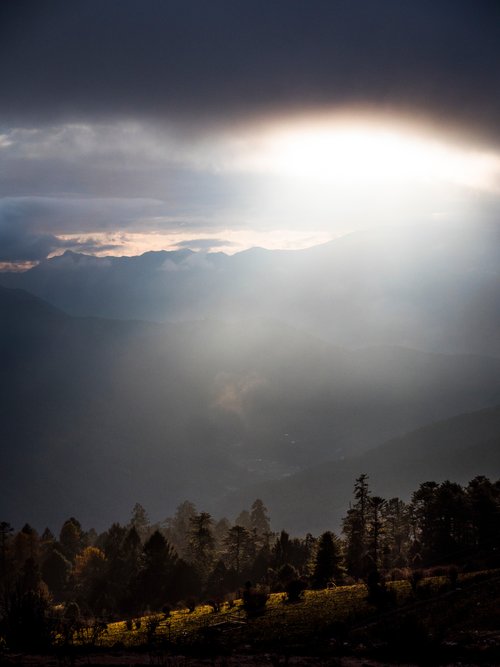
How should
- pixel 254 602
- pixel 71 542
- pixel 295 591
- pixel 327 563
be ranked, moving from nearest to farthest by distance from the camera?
1. pixel 254 602
2. pixel 295 591
3. pixel 327 563
4. pixel 71 542

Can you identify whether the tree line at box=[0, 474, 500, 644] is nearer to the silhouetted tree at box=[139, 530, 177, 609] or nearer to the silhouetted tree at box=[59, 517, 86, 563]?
the silhouetted tree at box=[139, 530, 177, 609]

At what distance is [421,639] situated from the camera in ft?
103

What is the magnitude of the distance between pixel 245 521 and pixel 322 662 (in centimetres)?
11342

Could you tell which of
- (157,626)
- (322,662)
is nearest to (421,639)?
(322,662)

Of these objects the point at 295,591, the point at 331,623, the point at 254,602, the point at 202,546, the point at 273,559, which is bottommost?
the point at 331,623

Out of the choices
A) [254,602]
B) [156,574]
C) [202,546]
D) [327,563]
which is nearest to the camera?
[254,602]

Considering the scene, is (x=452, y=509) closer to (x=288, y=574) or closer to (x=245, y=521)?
(x=288, y=574)

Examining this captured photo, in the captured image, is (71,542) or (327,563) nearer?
(327,563)

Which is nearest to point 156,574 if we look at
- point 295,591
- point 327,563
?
point 327,563

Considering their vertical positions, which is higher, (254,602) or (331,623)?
(254,602)

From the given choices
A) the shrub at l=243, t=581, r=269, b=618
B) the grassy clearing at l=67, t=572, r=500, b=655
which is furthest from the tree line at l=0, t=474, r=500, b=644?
the grassy clearing at l=67, t=572, r=500, b=655

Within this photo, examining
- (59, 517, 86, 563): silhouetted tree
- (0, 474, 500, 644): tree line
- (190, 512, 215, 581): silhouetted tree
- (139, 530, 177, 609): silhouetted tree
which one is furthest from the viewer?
(59, 517, 86, 563): silhouetted tree

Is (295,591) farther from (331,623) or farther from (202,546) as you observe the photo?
(202,546)

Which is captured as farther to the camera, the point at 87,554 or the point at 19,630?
the point at 87,554
